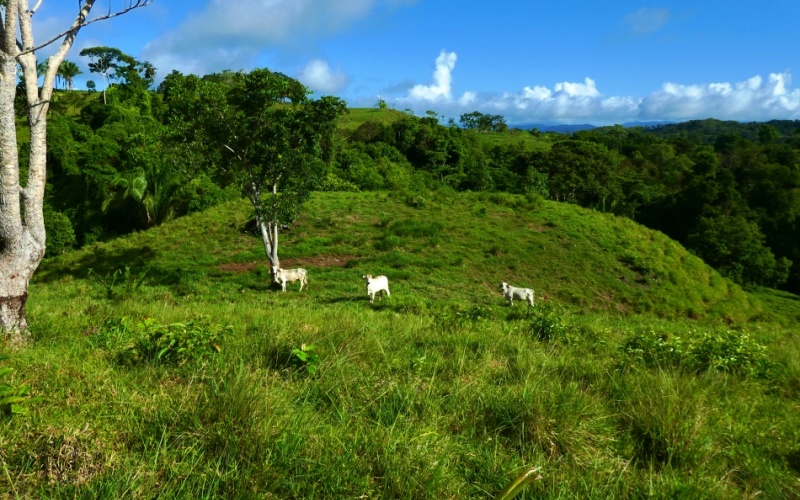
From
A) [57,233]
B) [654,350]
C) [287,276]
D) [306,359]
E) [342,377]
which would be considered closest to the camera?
[342,377]

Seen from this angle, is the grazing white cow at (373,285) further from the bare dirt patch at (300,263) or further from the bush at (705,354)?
the bush at (705,354)

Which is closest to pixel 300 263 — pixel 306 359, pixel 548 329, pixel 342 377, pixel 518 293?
pixel 518 293

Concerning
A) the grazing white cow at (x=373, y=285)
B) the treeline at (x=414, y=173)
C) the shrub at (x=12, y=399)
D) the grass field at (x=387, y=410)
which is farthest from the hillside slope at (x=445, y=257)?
the shrub at (x=12, y=399)

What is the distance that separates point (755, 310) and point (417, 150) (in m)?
46.5

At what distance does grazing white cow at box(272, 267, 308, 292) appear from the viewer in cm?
1518

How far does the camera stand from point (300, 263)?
716 inches

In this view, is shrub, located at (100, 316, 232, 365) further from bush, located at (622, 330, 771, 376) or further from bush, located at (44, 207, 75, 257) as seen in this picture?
bush, located at (44, 207, 75, 257)

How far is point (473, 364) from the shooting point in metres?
4.96

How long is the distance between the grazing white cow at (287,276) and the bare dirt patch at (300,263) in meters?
2.36

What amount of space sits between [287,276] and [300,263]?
299 cm

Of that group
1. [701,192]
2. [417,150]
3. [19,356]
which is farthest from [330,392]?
[417,150]

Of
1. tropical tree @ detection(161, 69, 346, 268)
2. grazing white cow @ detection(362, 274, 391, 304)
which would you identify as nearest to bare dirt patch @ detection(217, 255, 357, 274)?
tropical tree @ detection(161, 69, 346, 268)

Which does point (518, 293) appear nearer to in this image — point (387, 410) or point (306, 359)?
point (306, 359)

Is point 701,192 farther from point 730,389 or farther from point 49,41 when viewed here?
point 49,41
